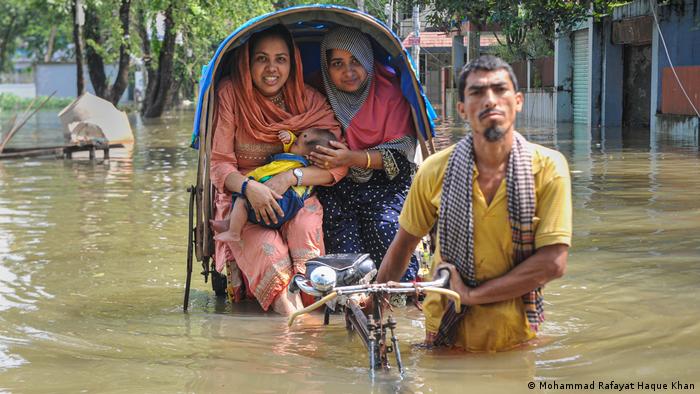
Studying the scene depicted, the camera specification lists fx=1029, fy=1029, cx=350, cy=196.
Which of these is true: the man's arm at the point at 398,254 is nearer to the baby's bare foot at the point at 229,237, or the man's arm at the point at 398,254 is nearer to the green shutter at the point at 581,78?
the baby's bare foot at the point at 229,237

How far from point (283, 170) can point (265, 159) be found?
0.33m

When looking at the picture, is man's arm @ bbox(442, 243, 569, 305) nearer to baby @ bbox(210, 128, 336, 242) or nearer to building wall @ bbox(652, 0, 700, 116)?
baby @ bbox(210, 128, 336, 242)

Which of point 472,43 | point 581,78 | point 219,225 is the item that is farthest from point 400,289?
point 472,43

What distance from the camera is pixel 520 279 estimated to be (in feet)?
13.6

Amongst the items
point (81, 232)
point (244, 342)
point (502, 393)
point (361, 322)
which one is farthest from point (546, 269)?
point (81, 232)

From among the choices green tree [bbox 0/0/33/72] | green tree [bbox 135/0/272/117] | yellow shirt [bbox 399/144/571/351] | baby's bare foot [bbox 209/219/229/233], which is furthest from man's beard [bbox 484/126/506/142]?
green tree [bbox 0/0/33/72]

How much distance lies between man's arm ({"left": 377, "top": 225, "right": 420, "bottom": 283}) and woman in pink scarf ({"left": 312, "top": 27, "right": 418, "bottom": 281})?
176 centimetres

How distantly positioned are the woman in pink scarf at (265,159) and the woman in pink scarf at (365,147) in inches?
5.7

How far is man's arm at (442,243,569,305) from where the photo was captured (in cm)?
409

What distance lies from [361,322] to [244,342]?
1.17m

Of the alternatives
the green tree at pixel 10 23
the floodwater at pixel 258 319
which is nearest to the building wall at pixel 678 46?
the floodwater at pixel 258 319

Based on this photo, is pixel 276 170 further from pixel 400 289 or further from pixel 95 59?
pixel 95 59

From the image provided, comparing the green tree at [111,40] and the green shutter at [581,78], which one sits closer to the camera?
the green shutter at [581,78]

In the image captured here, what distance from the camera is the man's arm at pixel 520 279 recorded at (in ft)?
13.4
